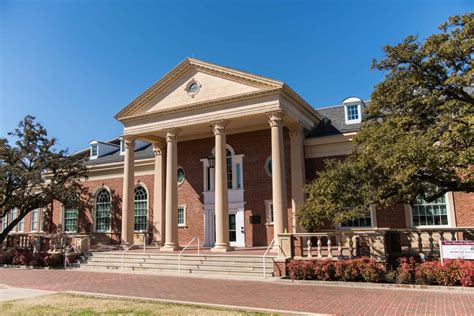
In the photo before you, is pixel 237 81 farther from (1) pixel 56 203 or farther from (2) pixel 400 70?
(1) pixel 56 203

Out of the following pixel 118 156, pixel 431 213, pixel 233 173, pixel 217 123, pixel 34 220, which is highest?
pixel 118 156

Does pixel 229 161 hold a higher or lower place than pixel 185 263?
higher

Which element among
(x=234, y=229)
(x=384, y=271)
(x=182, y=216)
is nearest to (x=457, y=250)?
(x=384, y=271)

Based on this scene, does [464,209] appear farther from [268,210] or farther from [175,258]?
[175,258]

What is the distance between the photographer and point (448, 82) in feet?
40.9

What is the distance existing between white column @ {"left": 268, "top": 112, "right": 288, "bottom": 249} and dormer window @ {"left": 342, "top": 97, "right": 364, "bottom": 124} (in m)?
6.54

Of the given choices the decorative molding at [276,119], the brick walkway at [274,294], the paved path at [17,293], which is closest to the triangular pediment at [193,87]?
the decorative molding at [276,119]

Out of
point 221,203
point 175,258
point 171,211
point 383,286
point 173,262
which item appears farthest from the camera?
point 171,211

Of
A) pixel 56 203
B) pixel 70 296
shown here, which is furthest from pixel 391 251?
pixel 56 203

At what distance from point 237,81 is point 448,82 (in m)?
12.1

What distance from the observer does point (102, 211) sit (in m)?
31.7

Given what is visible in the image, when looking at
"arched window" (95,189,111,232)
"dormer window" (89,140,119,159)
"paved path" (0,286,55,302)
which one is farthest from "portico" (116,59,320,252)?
"dormer window" (89,140,119,159)

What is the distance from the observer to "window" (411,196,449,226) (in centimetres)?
2111

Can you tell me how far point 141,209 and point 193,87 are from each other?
11.0m
